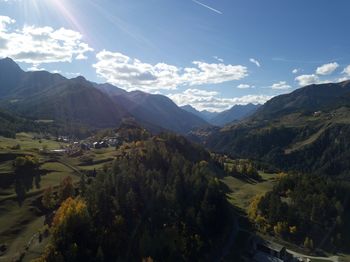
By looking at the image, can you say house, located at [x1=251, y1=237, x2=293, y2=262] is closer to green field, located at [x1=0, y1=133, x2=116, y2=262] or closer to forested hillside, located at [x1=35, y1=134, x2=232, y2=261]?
forested hillside, located at [x1=35, y1=134, x2=232, y2=261]

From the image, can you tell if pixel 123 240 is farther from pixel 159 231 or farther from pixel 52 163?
pixel 52 163

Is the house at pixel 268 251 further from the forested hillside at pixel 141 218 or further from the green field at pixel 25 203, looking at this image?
the green field at pixel 25 203

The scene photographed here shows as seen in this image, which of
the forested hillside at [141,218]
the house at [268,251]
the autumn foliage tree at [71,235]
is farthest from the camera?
the house at [268,251]

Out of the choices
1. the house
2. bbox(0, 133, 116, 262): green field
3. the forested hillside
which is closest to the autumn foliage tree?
the forested hillside

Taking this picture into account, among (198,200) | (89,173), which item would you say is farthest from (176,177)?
(89,173)

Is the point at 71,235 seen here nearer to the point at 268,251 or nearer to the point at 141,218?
the point at 141,218

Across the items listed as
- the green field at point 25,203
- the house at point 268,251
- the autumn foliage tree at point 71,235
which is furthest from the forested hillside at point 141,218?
the house at point 268,251

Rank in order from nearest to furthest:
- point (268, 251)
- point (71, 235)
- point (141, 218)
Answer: point (71, 235) → point (268, 251) → point (141, 218)

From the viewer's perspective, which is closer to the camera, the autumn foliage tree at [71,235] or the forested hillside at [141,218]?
the autumn foliage tree at [71,235]

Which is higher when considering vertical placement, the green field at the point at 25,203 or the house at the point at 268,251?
the green field at the point at 25,203

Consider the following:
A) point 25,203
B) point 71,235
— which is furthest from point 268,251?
point 25,203

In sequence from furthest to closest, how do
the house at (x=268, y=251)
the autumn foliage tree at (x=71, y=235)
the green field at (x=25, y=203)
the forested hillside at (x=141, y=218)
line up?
the house at (x=268, y=251) → the forested hillside at (x=141, y=218) → the green field at (x=25, y=203) → the autumn foliage tree at (x=71, y=235)
